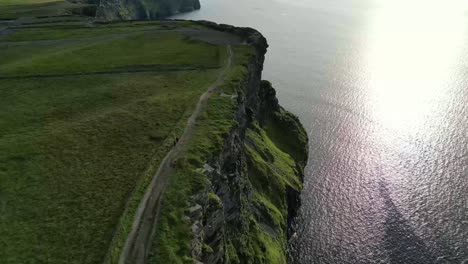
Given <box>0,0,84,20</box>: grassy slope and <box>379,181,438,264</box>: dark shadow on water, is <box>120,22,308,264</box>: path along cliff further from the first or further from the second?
<box>0,0,84,20</box>: grassy slope

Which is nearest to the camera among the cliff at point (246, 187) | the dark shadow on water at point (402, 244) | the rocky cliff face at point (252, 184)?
the cliff at point (246, 187)

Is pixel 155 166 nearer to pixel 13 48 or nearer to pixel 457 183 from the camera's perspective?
pixel 13 48

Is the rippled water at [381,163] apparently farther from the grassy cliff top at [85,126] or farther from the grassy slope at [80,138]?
the grassy slope at [80,138]

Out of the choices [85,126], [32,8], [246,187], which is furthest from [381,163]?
[32,8]

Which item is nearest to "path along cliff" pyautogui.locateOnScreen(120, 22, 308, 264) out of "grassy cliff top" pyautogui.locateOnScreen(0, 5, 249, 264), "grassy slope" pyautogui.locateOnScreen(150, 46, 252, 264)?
"grassy slope" pyautogui.locateOnScreen(150, 46, 252, 264)

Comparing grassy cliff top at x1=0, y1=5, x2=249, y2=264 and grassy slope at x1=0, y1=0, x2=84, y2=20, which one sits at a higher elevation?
grassy cliff top at x1=0, y1=5, x2=249, y2=264

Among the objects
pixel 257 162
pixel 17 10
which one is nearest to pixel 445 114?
pixel 257 162

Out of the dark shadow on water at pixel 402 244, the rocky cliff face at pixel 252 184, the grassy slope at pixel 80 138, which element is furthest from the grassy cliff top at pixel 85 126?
the dark shadow on water at pixel 402 244
